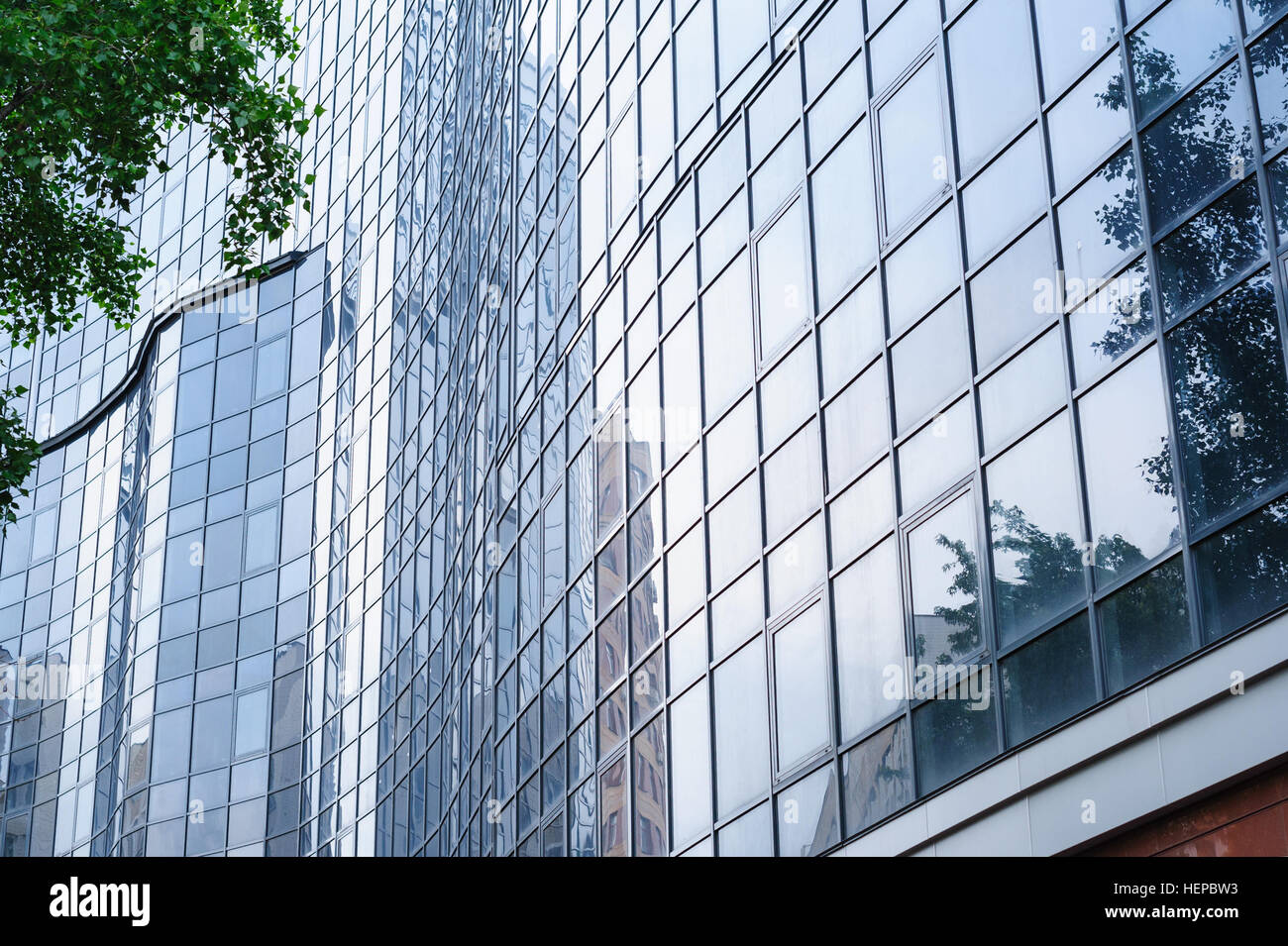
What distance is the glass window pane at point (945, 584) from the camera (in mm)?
13492

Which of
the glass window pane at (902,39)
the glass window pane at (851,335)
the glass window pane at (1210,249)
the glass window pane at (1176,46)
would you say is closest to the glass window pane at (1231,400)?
the glass window pane at (1210,249)

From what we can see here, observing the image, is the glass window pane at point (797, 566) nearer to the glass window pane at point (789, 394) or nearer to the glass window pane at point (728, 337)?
the glass window pane at point (789, 394)

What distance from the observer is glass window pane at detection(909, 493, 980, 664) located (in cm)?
1349

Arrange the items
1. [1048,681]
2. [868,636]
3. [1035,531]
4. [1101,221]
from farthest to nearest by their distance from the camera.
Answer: [868,636]
[1035,531]
[1101,221]
[1048,681]

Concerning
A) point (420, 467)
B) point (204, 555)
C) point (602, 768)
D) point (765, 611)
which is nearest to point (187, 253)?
point (204, 555)

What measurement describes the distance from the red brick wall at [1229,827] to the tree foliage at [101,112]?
34.2 feet

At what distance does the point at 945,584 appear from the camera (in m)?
13.8

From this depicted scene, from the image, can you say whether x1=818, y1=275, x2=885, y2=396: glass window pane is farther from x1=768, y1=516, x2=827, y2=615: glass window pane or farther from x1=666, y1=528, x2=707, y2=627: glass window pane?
x1=666, y1=528, x2=707, y2=627: glass window pane

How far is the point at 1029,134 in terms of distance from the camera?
1375 centimetres

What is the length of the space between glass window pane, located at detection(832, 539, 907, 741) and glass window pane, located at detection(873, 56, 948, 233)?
340 cm

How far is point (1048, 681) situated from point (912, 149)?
227 inches

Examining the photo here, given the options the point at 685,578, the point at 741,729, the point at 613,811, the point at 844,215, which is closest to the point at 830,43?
the point at 844,215

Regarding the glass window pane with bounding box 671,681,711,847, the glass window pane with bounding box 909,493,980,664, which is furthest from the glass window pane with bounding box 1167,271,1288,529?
the glass window pane with bounding box 671,681,711,847

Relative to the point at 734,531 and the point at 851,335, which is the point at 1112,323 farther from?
the point at 734,531
